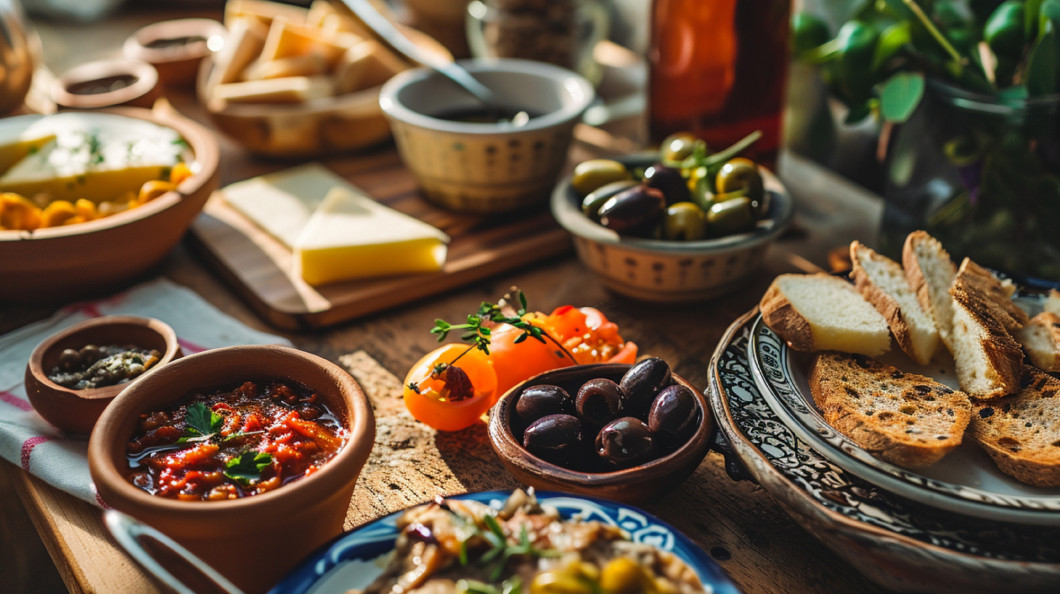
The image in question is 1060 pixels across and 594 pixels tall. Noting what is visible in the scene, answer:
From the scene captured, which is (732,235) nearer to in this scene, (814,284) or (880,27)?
(814,284)

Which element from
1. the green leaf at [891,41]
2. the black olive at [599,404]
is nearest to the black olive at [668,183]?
the green leaf at [891,41]

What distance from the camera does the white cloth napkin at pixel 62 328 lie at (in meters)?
1.21

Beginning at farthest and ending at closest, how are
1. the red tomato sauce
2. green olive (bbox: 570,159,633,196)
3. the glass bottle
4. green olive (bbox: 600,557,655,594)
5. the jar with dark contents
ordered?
the jar with dark contents, the glass bottle, green olive (bbox: 570,159,633,196), the red tomato sauce, green olive (bbox: 600,557,655,594)

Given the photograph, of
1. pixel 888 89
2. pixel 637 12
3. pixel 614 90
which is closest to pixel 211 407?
pixel 888 89

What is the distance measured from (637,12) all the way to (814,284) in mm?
2318

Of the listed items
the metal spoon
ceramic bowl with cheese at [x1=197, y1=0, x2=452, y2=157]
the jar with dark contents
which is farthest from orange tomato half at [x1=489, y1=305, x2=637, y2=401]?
the jar with dark contents

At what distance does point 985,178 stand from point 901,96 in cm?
24

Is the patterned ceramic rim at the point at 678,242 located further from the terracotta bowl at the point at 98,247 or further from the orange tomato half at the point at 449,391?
the terracotta bowl at the point at 98,247

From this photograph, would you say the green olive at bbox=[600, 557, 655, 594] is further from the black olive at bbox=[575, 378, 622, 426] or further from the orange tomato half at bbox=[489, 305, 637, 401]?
the orange tomato half at bbox=[489, 305, 637, 401]

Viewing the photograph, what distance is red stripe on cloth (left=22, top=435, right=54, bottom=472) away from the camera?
1223 mm

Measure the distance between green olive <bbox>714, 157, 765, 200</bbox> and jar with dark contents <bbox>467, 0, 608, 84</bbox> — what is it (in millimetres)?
1033

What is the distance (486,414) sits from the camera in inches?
54.0

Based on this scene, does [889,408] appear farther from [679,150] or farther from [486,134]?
[486,134]

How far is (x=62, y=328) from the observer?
1560 millimetres
